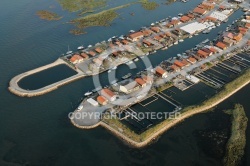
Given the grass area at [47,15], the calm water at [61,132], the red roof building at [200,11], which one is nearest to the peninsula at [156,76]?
the calm water at [61,132]

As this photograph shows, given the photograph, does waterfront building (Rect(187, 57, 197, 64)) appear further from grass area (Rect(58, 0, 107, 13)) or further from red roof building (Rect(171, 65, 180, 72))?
grass area (Rect(58, 0, 107, 13))

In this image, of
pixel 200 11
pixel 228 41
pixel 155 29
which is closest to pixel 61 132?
pixel 155 29

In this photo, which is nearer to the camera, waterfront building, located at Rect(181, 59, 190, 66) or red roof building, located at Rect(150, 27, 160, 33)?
waterfront building, located at Rect(181, 59, 190, 66)

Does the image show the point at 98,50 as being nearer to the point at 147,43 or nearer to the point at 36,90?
the point at 147,43

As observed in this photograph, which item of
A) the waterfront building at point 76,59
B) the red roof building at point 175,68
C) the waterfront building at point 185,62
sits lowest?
the waterfront building at point 185,62

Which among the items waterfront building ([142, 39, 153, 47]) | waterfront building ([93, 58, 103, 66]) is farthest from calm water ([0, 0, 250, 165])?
waterfront building ([142, 39, 153, 47])

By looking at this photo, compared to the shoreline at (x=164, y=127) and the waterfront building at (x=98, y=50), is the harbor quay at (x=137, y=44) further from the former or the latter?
the shoreline at (x=164, y=127)
